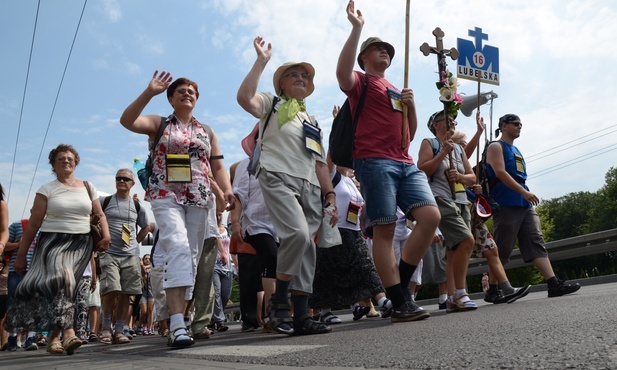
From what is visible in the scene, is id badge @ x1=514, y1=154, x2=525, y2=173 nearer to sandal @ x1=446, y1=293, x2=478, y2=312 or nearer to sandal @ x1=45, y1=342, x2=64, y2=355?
sandal @ x1=446, y1=293, x2=478, y2=312

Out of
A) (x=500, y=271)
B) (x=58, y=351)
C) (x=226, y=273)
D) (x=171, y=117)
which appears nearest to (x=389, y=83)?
(x=171, y=117)

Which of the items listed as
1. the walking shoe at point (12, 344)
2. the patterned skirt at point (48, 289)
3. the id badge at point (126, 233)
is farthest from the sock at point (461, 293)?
the walking shoe at point (12, 344)

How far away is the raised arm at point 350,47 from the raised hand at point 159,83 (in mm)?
1306

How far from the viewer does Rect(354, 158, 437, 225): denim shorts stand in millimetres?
4773

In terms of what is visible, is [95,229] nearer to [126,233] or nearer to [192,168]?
[192,168]

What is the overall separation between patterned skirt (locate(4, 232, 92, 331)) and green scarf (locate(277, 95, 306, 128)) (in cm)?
223

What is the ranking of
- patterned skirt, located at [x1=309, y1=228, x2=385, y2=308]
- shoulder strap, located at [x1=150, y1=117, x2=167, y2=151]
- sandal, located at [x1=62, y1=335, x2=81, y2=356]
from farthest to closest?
patterned skirt, located at [x1=309, y1=228, x2=385, y2=308] → sandal, located at [x1=62, y1=335, x2=81, y2=356] → shoulder strap, located at [x1=150, y1=117, x2=167, y2=151]

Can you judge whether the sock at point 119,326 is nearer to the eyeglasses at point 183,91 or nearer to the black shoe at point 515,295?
the eyeglasses at point 183,91

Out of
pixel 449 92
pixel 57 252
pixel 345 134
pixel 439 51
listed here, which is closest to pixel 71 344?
pixel 57 252

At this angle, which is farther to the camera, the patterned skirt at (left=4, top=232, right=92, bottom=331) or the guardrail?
the guardrail

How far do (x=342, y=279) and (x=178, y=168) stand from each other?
2378mm

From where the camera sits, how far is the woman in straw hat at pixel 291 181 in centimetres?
452

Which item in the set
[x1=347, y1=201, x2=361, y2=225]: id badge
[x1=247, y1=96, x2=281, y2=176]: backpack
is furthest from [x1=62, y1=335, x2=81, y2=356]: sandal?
[x1=347, y1=201, x2=361, y2=225]: id badge

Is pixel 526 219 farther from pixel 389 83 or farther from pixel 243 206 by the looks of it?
pixel 243 206
